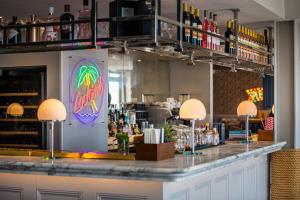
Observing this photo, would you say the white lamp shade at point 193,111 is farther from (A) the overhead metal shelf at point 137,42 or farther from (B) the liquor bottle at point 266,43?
(B) the liquor bottle at point 266,43

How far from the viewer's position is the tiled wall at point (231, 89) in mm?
17172

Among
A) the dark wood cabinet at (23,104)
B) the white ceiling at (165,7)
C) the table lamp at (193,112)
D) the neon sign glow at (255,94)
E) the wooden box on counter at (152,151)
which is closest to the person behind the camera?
the wooden box on counter at (152,151)

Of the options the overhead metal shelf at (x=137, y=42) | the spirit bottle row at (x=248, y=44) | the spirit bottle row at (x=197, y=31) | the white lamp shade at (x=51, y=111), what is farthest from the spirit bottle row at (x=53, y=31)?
the spirit bottle row at (x=248, y=44)

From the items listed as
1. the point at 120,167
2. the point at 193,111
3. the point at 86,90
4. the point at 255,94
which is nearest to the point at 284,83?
the point at 86,90

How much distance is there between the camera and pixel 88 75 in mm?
6906

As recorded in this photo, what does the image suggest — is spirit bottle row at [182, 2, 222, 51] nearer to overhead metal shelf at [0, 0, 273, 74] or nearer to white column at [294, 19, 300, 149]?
overhead metal shelf at [0, 0, 273, 74]

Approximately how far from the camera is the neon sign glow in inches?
653

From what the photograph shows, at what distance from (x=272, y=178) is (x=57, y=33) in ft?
13.2

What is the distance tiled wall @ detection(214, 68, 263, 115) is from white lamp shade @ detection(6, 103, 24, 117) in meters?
11.2

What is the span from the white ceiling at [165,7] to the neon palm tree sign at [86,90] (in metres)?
0.72

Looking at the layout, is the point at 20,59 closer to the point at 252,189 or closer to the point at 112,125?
the point at 112,125

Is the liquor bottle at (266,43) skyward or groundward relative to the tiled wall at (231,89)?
skyward

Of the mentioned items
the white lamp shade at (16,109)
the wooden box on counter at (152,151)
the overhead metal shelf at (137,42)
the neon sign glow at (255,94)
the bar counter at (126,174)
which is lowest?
the bar counter at (126,174)

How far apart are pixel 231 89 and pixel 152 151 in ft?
44.4
